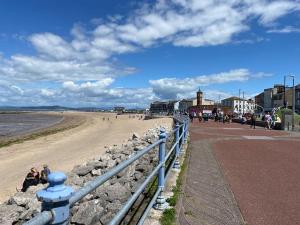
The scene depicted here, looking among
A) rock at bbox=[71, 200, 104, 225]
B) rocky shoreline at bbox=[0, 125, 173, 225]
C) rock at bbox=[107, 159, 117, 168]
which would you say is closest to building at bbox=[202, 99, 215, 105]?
rock at bbox=[107, 159, 117, 168]

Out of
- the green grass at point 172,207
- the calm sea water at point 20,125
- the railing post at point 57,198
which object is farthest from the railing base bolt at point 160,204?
the calm sea water at point 20,125

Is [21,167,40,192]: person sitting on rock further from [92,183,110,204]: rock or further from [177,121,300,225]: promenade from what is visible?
[92,183,110,204]: rock

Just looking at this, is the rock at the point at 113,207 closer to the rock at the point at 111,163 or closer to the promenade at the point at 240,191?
the promenade at the point at 240,191

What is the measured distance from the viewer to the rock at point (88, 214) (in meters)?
6.54

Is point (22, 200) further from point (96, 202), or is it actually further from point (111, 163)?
point (111, 163)

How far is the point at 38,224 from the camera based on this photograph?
184 cm

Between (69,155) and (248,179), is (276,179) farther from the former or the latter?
(69,155)

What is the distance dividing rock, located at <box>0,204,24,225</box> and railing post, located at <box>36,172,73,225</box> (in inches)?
270

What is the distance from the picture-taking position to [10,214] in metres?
9.02

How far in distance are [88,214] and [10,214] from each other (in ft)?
10.3

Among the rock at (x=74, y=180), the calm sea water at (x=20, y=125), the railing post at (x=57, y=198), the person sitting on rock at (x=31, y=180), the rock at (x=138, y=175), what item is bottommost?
the calm sea water at (x=20, y=125)

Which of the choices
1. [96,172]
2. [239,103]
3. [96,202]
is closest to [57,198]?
[96,202]

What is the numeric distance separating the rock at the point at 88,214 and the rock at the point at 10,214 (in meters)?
2.33

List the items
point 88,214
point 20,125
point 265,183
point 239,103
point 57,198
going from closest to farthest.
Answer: point 57,198
point 88,214
point 265,183
point 20,125
point 239,103
